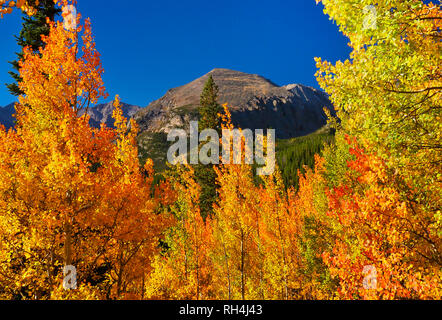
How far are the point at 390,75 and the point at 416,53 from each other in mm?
668

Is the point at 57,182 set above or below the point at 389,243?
above

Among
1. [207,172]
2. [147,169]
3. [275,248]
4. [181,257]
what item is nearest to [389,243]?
[147,169]

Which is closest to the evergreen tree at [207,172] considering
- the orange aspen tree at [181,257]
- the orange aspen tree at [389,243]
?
the orange aspen tree at [181,257]

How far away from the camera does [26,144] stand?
25.3 ft

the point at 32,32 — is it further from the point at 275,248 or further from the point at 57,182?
the point at 275,248

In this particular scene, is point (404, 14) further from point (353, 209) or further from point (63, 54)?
point (63, 54)

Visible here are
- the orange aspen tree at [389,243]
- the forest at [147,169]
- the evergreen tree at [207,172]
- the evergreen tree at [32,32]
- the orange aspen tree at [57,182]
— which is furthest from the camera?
the evergreen tree at [207,172]

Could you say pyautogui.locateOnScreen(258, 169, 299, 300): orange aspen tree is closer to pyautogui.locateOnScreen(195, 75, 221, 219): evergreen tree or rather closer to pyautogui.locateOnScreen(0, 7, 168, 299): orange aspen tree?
pyautogui.locateOnScreen(0, 7, 168, 299): orange aspen tree

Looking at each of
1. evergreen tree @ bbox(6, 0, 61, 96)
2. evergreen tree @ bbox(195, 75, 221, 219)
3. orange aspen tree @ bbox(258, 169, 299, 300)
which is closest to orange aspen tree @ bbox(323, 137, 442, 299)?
orange aspen tree @ bbox(258, 169, 299, 300)

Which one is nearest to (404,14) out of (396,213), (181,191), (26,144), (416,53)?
(416,53)

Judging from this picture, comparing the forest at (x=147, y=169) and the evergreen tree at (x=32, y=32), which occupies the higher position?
the evergreen tree at (x=32, y=32)

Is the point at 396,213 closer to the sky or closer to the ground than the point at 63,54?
closer to the ground

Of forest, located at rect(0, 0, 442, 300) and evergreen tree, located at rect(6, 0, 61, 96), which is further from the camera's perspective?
evergreen tree, located at rect(6, 0, 61, 96)

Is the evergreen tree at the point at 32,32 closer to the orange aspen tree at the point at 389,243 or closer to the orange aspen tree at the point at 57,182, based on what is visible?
the orange aspen tree at the point at 57,182
